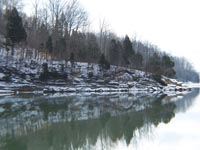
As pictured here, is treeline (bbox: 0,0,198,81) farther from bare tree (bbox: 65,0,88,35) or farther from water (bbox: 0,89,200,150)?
water (bbox: 0,89,200,150)

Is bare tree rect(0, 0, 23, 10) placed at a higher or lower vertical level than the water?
higher

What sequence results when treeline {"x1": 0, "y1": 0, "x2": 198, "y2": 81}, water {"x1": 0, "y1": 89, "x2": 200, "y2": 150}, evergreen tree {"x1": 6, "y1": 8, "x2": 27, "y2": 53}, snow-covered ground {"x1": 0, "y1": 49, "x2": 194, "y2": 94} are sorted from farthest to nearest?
treeline {"x1": 0, "y1": 0, "x2": 198, "y2": 81} → evergreen tree {"x1": 6, "y1": 8, "x2": 27, "y2": 53} → snow-covered ground {"x1": 0, "y1": 49, "x2": 194, "y2": 94} → water {"x1": 0, "y1": 89, "x2": 200, "y2": 150}

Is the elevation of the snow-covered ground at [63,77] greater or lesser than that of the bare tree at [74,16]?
lesser

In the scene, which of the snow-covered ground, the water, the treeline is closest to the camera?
the water

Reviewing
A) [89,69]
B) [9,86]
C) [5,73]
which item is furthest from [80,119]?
[89,69]

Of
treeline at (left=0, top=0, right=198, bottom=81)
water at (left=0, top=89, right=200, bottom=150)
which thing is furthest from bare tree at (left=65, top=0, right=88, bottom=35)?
water at (left=0, top=89, right=200, bottom=150)

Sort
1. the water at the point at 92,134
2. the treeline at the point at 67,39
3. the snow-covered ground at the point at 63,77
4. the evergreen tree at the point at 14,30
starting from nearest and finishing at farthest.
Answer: the water at the point at 92,134 < the snow-covered ground at the point at 63,77 < the evergreen tree at the point at 14,30 < the treeline at the point at 67,39

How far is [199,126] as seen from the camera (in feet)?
46.9

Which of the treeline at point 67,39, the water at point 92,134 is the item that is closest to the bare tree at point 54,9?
the treeline at point 67,39

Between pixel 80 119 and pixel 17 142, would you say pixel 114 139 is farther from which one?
pixel 80 119

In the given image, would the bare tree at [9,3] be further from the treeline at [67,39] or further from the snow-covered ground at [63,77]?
the snow-covered ground at [63,77]

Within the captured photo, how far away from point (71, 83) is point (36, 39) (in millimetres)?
13865

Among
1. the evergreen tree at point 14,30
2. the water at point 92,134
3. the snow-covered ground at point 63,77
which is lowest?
the water at point 92,134

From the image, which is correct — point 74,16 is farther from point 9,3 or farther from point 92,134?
point 92,134
